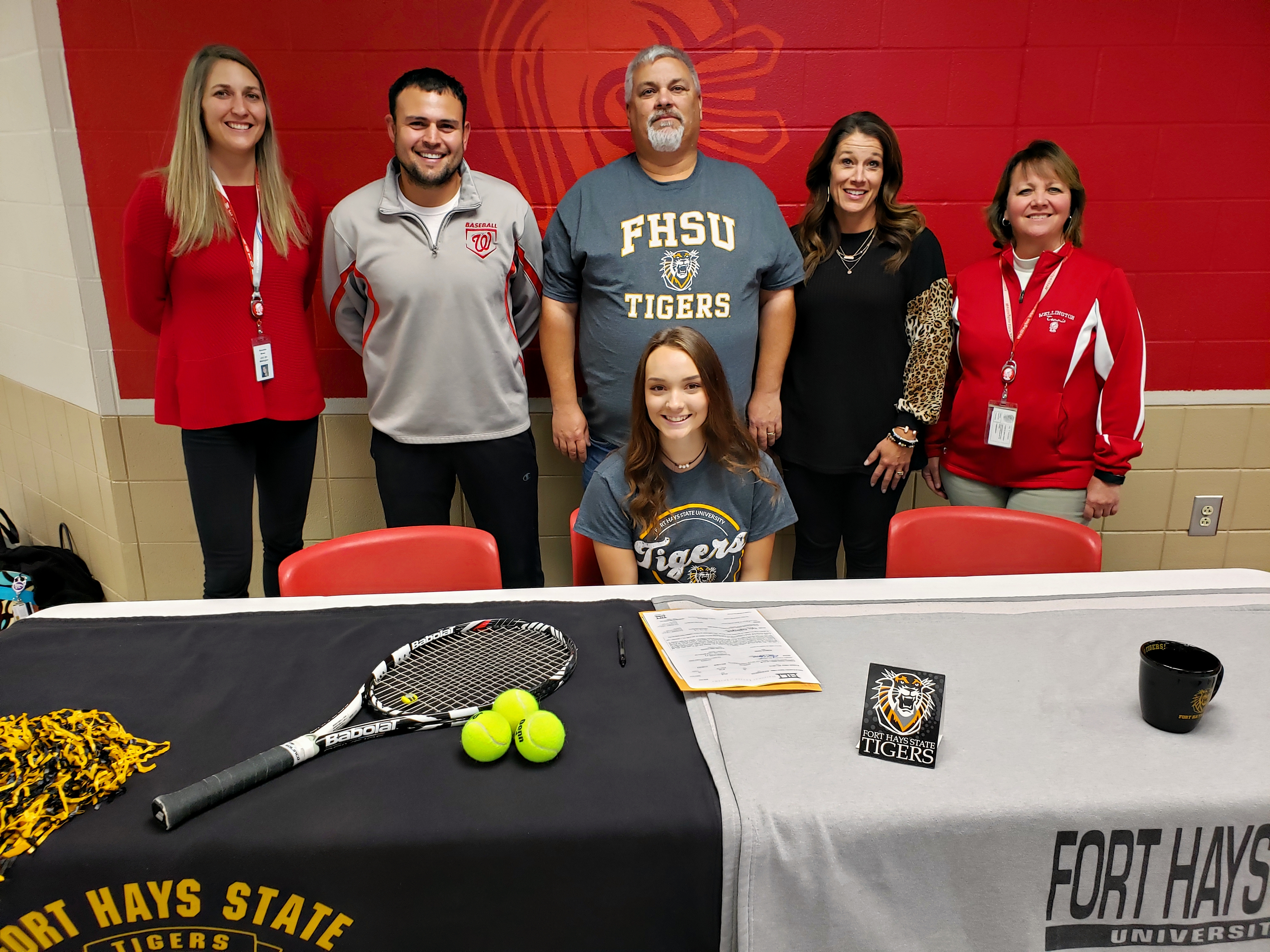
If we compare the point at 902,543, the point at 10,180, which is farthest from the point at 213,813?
the point at 10,180

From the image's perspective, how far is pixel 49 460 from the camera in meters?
3.46

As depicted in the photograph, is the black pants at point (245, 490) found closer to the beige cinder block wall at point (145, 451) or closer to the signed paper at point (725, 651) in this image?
the beige cinder block wall at point (145, 451)

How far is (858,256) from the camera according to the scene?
2.47m

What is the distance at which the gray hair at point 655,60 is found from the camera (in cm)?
241

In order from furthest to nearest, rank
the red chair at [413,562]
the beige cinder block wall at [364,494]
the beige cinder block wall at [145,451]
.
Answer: the beige cinder block wall at [364,494] → the beige cinder block wall at [145,451] → the red chair at [413,562]

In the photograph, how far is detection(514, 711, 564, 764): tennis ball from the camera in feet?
3.65

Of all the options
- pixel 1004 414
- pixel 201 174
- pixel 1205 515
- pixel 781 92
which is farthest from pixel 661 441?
pixel 1205 515

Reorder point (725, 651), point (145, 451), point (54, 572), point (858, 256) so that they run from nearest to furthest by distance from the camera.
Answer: point (725, 651), point (858, 256), point (145, 451), point (54, 572)

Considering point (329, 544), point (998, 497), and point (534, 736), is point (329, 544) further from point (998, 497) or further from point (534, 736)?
point (998, 497)

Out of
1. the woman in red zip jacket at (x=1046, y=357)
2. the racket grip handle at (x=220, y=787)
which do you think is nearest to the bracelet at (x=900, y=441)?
the woman in red zip jacket at (x=1046, y=357)

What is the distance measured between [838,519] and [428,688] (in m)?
1.73

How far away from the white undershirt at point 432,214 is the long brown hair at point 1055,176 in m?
1.55

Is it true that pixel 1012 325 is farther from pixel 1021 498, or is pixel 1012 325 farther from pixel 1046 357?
pixel 1021 498

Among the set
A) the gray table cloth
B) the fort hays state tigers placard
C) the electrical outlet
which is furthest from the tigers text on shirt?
the electrical outlet
